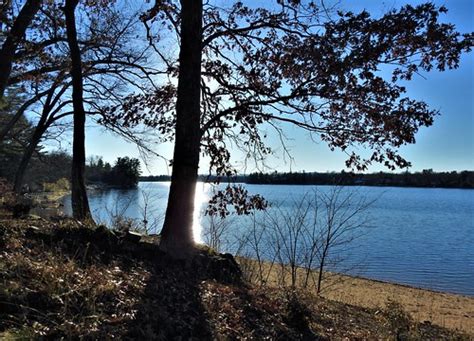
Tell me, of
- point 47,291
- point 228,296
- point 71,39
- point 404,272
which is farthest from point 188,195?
point 404,272

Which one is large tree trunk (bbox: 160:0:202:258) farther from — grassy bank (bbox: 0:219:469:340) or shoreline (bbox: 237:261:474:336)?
shoreline (bbox: 237:261:474:336)

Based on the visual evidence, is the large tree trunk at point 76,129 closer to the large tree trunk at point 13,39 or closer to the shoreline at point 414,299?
the large tree trunk at point 13,39

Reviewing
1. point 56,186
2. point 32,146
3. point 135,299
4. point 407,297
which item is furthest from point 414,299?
point 56,186

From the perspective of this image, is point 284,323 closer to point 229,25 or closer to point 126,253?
point 126,253

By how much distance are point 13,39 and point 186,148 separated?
533 centimetres

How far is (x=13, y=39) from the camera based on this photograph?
8.88 meters

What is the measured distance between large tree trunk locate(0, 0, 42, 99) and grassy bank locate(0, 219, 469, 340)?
4506 mm

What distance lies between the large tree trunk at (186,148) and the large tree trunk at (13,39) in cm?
460

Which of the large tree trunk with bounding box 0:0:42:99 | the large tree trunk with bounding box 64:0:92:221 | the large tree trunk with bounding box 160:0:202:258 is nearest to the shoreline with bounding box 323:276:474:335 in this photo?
the large tree trunk with bounding box 160:0:202:258

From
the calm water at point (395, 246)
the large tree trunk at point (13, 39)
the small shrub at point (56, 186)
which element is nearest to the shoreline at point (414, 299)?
the calm water at point (395, 246)

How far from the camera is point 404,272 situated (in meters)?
19.8

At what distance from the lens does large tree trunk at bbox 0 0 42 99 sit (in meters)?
8.90

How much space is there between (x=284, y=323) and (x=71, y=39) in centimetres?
927

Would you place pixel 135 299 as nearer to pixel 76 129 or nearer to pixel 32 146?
pixel 76 129
